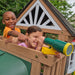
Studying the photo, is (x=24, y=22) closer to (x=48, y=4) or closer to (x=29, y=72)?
(x=48, y=4)

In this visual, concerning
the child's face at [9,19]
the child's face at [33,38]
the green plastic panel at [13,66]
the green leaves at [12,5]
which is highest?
the green leaves at [12,5]

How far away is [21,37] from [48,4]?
1310mm

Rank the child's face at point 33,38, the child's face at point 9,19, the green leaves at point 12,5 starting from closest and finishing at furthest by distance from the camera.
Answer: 1. the child's face at point 33,38
2. the child's face at point 9,19
3. the green leaves at point 12,5

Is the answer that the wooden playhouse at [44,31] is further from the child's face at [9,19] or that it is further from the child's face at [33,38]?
the child's face at [9,19]

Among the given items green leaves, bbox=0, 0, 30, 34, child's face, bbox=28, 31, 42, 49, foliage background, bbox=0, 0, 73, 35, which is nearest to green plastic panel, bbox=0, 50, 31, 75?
child's face, bbox=28, 31, 42, 49

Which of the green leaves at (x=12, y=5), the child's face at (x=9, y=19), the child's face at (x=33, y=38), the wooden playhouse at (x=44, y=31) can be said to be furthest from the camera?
the green leaves at (x=12, y=5)

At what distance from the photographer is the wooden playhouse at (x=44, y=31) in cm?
104

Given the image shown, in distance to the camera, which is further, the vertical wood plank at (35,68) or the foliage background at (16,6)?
the foliage background at (16,6)

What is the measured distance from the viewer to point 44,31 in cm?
257

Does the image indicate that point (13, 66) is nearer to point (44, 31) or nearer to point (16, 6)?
point (44, 31)

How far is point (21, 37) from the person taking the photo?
1.33m

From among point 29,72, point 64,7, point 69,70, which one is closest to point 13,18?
point 29,72

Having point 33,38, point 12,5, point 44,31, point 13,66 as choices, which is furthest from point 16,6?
point 13,66

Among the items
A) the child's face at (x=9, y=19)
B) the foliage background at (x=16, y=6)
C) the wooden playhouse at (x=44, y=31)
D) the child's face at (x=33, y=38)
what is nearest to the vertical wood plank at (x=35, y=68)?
the wooden playhouse at (x=44, y=31)
